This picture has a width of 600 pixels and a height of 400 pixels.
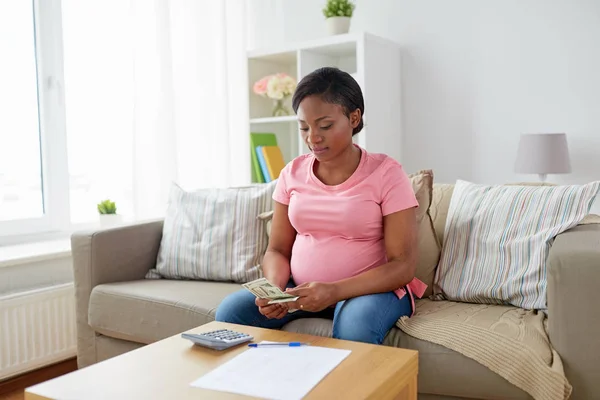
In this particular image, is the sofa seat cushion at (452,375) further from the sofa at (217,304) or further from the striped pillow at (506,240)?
the striped pillow at (506,240)

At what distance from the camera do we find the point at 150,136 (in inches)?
123

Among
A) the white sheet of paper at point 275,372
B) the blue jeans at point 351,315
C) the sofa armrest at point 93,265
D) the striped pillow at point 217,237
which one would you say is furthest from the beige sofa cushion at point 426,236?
the sofa armrest at point 93,265

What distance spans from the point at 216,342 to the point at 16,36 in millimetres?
2114

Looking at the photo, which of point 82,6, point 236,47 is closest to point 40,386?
point 82,6

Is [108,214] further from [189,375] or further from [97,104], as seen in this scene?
[189,375]

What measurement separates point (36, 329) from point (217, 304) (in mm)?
922

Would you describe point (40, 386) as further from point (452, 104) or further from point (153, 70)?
point (452, 104)

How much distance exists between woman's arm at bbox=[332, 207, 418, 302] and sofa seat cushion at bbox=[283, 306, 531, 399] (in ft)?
0.46

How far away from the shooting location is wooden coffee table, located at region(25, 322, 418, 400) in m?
1.15

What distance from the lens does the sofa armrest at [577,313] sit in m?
1.50

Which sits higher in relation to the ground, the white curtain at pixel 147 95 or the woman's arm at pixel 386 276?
the white curtain at pixel 147 95

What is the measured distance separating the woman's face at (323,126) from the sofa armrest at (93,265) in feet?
3.15

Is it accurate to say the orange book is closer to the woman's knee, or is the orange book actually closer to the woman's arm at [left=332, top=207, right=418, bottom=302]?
the woman's arm at [left=332, top=207, right=418, bottom=302]

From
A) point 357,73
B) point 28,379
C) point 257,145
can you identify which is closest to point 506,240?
point 357,73
